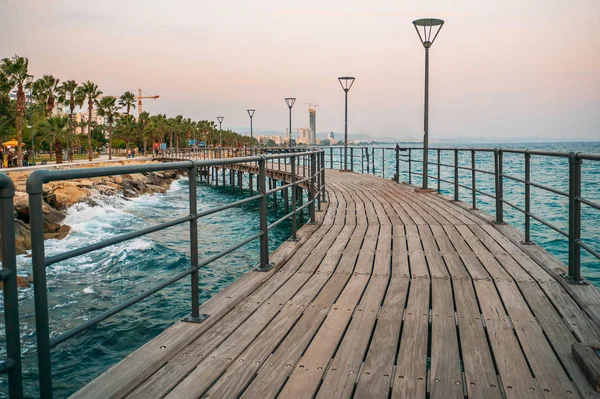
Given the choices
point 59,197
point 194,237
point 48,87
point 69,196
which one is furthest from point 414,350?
point 48,87

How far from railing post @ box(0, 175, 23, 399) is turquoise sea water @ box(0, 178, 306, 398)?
442 cm

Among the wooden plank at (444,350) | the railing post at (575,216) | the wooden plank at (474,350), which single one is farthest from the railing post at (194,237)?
the railing post at (575,216)

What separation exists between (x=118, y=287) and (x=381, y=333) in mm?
8150

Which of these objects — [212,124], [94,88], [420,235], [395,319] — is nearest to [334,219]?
[420,235]

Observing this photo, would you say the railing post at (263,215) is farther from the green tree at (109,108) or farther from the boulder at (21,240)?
the green tree at (109,108)

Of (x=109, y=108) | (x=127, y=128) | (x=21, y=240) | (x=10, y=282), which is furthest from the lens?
(x=127, y=128)

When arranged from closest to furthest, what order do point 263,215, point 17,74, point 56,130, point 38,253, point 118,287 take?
point 38,253
point 263,215
point 118,287
point 17,74
point 56,130

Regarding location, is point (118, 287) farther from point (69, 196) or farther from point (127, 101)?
point (127, 101)

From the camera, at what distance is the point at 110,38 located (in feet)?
153

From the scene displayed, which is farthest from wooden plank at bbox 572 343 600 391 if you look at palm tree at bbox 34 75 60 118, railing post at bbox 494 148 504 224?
palm tree at bbox 34 75 60 118

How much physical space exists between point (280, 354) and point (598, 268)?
32.4ft

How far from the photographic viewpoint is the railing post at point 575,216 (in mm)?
4121

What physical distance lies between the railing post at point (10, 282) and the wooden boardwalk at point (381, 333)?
0.57 metres

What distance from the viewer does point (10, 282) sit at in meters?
1.75
